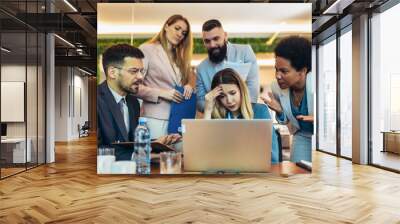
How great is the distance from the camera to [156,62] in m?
6.00

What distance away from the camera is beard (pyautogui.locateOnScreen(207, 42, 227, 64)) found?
5.99m

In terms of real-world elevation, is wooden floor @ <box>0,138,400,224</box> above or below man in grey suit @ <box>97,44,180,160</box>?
below

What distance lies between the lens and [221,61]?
19.7 ft

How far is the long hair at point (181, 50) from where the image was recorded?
600cm

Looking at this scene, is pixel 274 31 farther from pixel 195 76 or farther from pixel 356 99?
pixel 356 99

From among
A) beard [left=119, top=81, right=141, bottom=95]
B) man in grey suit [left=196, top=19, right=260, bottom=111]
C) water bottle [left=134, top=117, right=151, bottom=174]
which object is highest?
man in grey suit [left=196, top=19, right=260, bottom=111]

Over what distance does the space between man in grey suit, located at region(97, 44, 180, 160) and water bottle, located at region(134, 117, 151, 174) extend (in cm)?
10

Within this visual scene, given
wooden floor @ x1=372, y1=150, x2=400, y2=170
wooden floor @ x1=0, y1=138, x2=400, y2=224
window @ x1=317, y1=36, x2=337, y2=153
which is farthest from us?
window @ x1=317, y1=36, x2=337, y2=153

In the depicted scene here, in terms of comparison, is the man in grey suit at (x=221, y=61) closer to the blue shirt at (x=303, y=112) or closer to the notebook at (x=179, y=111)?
the notebook at (x=179, y=111)

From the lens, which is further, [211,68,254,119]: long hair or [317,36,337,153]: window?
[317,36,337,153]: window

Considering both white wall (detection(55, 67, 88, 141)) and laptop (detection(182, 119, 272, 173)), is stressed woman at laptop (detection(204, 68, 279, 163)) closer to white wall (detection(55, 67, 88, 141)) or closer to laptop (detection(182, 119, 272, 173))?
laptop (detection(182, 119, 272, 173))

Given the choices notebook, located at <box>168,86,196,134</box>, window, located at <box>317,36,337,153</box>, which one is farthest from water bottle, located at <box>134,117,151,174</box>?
window, located at <box>317,36,337,153</box>

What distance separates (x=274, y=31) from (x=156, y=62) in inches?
73.5

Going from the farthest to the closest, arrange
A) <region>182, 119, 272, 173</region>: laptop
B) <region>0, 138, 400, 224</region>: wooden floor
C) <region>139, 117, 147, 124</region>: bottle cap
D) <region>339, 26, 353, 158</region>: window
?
<region>339, 26, 353, 158</region>: window → <region>139, 117, 147, 124</region>: bottle cap → <region>182, 119, 272, 173</region>: laptop → <region>0, 138, 400, 224</region>: wooden floor
